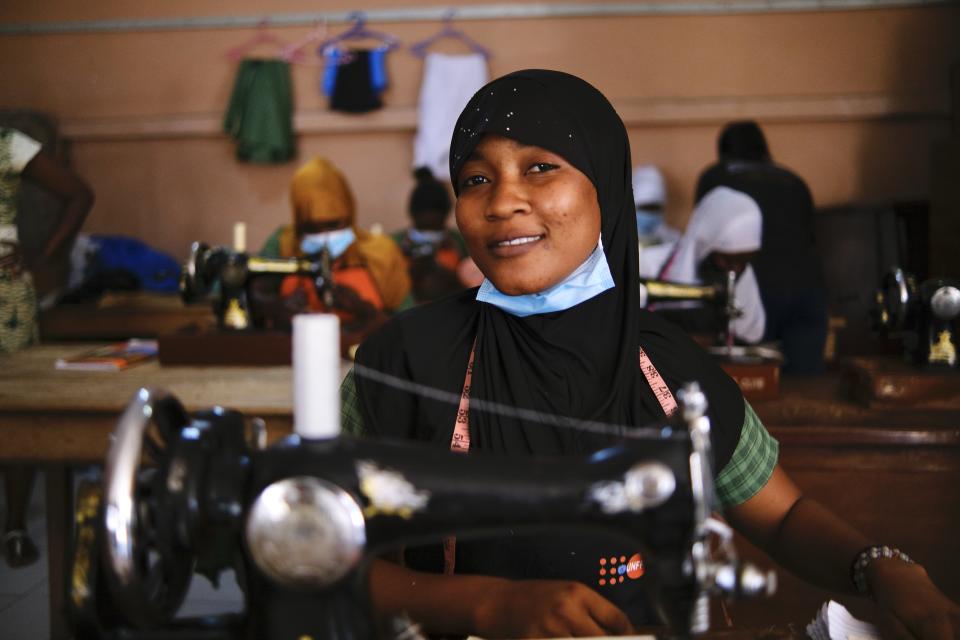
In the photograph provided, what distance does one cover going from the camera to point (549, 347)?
1.26 metres

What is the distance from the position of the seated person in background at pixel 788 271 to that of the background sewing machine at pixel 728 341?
762 mm

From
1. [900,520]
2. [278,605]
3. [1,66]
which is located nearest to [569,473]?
[278,605]

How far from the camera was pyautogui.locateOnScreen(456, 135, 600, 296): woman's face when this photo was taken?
3.94ft

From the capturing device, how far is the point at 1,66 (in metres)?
5.54

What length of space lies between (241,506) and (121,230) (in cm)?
533

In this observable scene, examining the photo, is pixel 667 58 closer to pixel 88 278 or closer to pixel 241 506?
pixel 88 278

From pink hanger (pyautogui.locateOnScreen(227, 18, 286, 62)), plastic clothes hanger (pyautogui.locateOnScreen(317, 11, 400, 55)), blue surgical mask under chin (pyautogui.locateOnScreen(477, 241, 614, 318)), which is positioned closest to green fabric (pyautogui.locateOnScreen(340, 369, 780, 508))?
blue surgical mask under chin (pyautogui.locateOnScreen(477, 241, 614, 318))

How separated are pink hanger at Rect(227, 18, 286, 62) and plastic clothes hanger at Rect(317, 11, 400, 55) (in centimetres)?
30

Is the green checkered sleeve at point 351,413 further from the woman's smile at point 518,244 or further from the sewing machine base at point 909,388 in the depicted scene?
the sewing machine base at point 909,388

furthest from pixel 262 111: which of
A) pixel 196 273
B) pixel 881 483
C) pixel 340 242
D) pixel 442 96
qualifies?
pixel 881 483

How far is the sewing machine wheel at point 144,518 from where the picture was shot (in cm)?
78

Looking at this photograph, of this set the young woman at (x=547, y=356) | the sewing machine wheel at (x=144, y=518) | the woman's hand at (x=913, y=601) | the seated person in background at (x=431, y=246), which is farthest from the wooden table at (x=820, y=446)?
the seated person in background at (x=431, y=246)

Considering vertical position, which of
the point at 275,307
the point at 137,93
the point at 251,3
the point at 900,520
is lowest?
the point at 900,520

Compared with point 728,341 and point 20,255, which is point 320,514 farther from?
point 20,255
